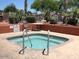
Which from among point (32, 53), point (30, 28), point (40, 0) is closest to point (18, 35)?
point (30, 28)

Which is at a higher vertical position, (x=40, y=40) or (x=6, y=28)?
(x=6, y=28)

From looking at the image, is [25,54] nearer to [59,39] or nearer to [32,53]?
[32,53]

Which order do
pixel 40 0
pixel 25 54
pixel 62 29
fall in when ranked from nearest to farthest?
pixel 25 54 → pixel 62 29 → pixel 40 0

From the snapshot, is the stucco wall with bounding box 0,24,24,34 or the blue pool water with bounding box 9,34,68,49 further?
the stucco wall with bounding box 0,24,24,34

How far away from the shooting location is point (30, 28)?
12.0 meters

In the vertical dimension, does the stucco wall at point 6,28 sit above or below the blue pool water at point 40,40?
above

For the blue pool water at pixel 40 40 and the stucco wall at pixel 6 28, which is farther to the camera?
the stucco wall at pixel 6 28

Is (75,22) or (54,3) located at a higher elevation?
(54,3)

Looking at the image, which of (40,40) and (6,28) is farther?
(6,28)

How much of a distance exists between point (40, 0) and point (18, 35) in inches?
703

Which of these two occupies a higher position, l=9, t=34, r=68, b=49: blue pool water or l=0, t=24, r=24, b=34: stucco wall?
l=0, t=24, r=24, b=34: stucco wall

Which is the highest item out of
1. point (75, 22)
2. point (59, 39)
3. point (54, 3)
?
point (54, 3)

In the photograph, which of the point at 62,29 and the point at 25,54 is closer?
the point at 25,54

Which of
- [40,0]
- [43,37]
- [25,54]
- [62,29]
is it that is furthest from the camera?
[40,0]
